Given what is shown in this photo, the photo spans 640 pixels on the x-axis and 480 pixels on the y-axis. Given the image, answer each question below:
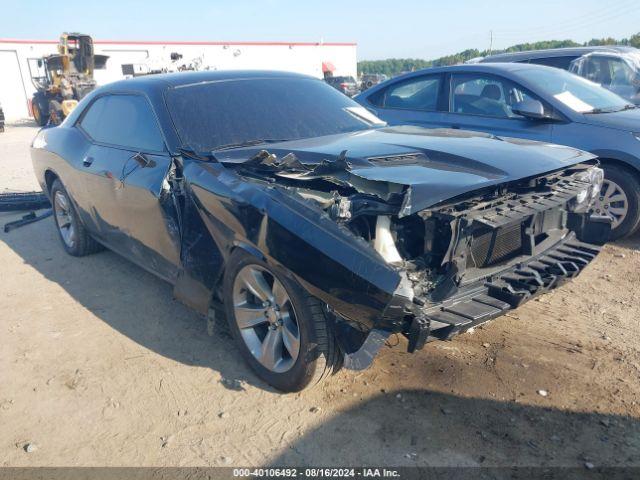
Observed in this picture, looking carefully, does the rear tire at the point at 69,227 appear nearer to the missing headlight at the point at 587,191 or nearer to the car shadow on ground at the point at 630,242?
the missing headlight at the point at 587,191

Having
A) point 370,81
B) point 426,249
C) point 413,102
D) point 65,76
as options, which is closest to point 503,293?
point 426,249

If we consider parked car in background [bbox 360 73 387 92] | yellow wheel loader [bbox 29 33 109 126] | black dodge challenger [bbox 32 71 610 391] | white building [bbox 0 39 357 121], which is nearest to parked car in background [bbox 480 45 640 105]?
black dodge challenger [bbox 32 71 610 391]

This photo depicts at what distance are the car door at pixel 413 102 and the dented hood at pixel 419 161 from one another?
2.39 meters

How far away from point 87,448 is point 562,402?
8.21 ft

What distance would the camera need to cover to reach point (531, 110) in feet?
16.6

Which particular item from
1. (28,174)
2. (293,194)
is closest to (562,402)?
(293,194)

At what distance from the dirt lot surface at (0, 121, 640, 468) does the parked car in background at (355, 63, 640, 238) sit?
1.24 m

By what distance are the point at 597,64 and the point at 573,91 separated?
382 centimetres

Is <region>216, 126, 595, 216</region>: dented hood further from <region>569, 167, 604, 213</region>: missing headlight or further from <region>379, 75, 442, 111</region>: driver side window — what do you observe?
<region>379, 75, 442, 111</region>: driver side window

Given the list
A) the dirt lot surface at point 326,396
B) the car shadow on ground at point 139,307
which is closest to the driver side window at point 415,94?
the dirt lot surface at point 326,396

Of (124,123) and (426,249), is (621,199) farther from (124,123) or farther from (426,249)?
(124,123)

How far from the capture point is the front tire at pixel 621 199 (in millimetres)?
4879

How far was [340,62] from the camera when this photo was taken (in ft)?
145

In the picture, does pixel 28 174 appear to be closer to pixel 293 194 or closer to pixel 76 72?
pixel 293 194
